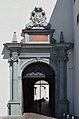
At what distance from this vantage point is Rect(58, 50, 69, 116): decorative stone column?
18844 millimetres

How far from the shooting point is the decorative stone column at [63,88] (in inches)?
742

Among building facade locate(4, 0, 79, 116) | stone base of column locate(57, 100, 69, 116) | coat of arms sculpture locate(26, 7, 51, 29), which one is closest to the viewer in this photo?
stone base of column locate(57, 100, 69, 116)

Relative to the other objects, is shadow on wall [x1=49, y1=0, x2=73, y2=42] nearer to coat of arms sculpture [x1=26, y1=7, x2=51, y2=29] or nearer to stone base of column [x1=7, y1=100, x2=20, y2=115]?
coat of arms sculpture [x1=26, y1=7, x2=51, y2=29]

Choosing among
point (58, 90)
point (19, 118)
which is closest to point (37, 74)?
point (58, 90)

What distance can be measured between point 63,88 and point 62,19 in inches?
142

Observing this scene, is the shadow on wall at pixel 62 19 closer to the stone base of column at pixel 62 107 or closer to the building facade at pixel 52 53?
Result: the building facade at pixel 52 53

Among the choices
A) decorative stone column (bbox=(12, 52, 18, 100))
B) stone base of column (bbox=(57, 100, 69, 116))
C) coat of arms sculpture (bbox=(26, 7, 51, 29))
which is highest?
coat of arms sculpture (bbox=(26, 7, 51, 29))

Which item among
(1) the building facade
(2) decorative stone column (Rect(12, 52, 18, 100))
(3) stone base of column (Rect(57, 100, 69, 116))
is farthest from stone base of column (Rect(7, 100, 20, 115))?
(3) stone base of column (Rect(57, 100, 69, 116))

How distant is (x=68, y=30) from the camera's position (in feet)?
63.5

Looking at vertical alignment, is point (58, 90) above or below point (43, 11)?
below

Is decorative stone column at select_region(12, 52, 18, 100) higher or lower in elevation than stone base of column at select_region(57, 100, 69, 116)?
higher

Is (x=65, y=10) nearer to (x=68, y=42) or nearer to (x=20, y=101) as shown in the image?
(x=68, y=42)

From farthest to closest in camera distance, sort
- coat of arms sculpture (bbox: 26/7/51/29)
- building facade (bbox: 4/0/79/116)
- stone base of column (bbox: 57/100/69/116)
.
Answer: coat of arms sculpture (bbox: 26/7/51/29) < building facade (bbox: 4/0/79/116) < stone base of column (bbox: 57/100/69/116)

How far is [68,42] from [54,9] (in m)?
1.95
